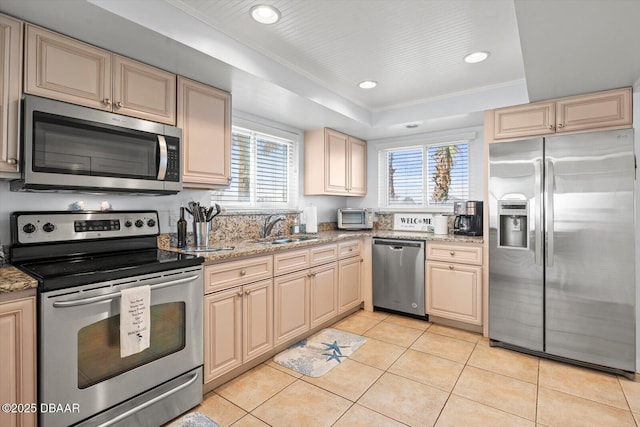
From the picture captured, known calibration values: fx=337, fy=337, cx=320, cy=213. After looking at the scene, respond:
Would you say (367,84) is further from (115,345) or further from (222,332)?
(115,345)

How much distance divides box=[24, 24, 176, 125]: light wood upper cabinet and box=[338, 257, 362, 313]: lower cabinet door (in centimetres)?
217

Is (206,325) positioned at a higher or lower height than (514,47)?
lower

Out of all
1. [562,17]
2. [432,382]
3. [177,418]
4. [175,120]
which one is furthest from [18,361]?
[562,17]

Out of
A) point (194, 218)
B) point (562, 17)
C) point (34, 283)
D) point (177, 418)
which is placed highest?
point (562, 17)

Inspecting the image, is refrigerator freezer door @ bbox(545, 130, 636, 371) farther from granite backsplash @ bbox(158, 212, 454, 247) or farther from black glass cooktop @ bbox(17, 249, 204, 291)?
black glass cooktop @ bbox(17, 249, 204, 291)

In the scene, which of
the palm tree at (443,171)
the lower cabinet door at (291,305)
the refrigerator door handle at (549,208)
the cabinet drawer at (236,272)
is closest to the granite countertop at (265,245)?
the cabinet drawer at (236,272)

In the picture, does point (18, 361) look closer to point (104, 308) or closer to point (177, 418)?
point (104, 308)

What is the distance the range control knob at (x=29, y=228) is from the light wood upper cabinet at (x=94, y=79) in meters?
0.72

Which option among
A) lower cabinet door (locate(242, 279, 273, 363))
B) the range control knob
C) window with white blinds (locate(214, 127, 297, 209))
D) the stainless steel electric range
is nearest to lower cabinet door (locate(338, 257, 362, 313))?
window with white blinds (locate(214, 127, 297, 209))

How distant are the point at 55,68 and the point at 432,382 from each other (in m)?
2.98

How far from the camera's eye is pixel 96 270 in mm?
1649

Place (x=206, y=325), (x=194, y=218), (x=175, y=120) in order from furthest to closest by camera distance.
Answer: (x=194, y=218) → (x=175, y=120) → (x=206, y=325)

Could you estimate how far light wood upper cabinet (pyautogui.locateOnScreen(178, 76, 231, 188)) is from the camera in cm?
240

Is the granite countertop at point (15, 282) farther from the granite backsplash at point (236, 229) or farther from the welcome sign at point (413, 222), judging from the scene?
the welcome sign at point (413, 222)
